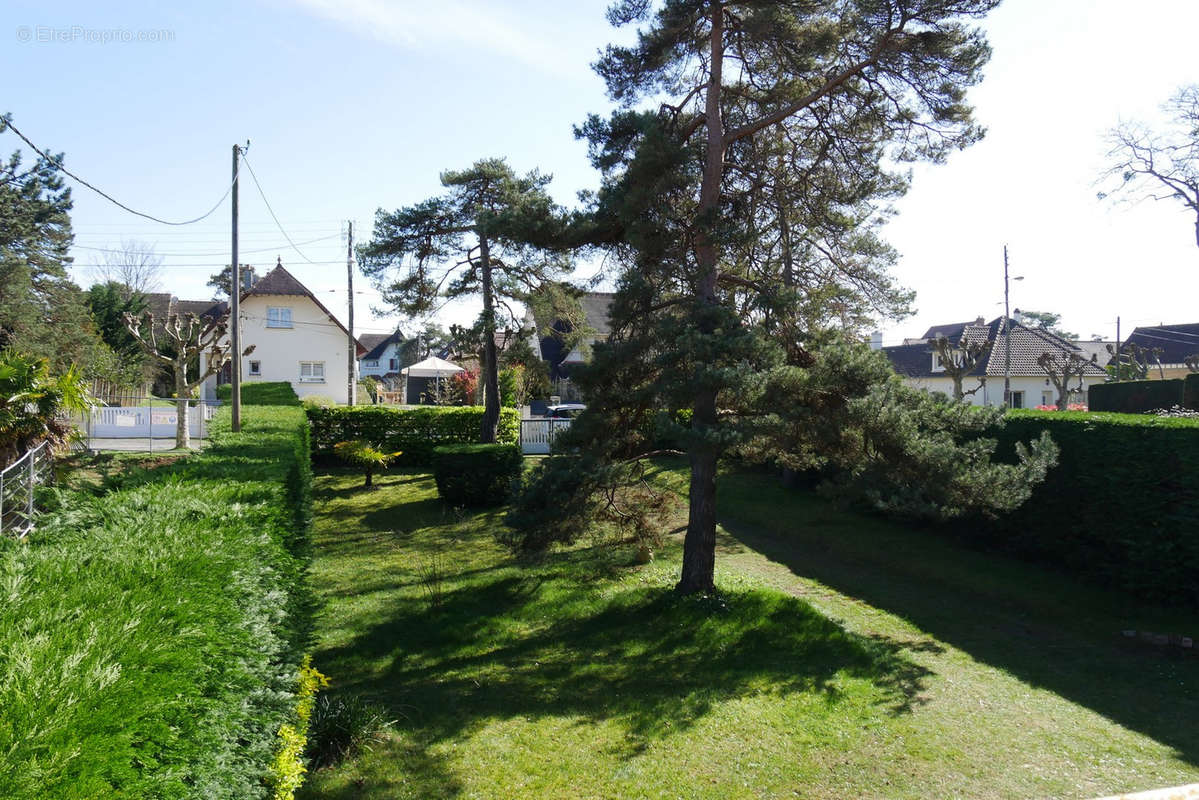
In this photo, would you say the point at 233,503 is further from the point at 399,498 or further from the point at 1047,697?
the point at 399,498

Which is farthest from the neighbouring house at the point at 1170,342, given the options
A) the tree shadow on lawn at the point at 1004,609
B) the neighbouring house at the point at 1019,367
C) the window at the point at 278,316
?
the window at the point at 278,316

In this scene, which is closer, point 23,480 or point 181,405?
point 23,480

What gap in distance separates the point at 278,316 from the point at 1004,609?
31450 millimetres

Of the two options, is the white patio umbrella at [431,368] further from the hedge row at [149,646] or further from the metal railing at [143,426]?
the hedge row at [149,646]

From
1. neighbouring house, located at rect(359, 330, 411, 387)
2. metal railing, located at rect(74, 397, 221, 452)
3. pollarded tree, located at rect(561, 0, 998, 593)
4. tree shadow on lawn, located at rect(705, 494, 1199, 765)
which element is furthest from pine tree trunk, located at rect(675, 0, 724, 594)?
neighbouring house, located at rect(359, 330, 411, 387)

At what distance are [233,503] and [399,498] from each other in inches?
470

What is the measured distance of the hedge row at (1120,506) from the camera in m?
9.67

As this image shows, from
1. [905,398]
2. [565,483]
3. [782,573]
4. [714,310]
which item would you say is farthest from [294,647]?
[782,573]

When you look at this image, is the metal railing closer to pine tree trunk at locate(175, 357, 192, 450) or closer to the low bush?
pine tree trunk at locate(175, 357, 192, 450)

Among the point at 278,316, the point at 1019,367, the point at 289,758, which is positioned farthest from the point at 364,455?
the point at 1019,367

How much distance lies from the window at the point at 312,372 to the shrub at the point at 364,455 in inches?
629

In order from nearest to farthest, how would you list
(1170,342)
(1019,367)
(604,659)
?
(604,659) < (1019,367) < (1170,342)

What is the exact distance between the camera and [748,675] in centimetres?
806

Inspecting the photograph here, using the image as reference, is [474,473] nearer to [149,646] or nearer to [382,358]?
[149,646]
